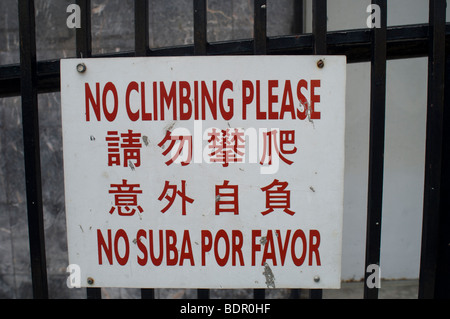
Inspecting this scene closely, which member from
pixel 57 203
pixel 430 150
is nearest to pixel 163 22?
pixel 57 203

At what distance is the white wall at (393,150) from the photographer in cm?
263

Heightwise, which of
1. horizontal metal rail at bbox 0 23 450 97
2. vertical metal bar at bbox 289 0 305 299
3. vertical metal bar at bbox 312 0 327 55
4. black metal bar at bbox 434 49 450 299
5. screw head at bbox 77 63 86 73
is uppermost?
vertical metal bar at bbox 289 0 305 299

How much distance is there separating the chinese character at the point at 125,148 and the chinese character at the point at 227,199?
30cm

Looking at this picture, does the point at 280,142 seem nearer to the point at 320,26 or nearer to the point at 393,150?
the point at 320,26

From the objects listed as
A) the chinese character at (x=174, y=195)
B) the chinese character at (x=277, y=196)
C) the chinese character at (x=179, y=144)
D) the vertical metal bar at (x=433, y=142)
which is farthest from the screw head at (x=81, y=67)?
the vertical metal bar at (x=433, y=142)

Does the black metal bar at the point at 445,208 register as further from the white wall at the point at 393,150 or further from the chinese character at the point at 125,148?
the white wall at the point at 393,150

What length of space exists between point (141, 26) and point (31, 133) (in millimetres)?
549

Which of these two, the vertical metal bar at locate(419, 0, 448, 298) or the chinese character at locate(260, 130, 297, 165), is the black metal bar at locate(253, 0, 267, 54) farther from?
the vertical metal bar at locate(419, 0, 448, 298)

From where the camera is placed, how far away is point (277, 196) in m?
1.34

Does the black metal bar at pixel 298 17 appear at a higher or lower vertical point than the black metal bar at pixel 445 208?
higher

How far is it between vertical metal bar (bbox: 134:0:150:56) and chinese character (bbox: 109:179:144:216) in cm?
45

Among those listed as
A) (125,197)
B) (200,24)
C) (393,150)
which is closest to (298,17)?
(393,150)

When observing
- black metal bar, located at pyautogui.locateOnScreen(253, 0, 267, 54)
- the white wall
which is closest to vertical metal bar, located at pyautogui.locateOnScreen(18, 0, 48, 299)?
black metal bar, located at pyautogui.locateOnScreen(253, 0, 267, 54)

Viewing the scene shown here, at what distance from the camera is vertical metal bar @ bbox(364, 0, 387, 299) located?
4.32 ft
